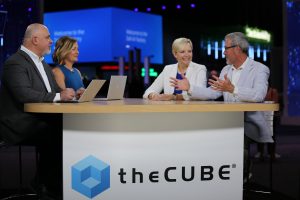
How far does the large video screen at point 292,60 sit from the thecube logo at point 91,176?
975 cm

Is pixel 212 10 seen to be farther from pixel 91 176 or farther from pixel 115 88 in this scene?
pixel 91 176

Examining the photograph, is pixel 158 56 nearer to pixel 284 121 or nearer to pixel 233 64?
pixel 284 121

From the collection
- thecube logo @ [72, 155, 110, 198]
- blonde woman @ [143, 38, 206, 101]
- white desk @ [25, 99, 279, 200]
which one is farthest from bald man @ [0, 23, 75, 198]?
blonde woman @ [143, 38, 206, 101]

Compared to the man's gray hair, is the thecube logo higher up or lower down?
lower down

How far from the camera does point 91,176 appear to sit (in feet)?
9.43

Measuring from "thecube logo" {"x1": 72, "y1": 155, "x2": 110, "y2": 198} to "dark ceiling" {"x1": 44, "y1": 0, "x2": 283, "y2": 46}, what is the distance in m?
15.2

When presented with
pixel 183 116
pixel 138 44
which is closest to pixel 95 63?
pixel 138 44

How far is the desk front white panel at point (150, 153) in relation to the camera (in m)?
2.87

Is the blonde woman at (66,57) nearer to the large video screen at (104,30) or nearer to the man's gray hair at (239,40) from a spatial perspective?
the man's gray hair at (239,40)

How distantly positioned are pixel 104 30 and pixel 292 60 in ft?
23.5

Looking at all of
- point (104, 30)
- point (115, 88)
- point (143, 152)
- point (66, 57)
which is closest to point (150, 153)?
point (143, 152)

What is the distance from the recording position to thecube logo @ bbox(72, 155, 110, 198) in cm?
286

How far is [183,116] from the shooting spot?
295cm

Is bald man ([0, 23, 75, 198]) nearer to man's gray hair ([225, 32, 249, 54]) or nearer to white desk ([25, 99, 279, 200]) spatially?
white desk ([25, 99, 279, 200])
